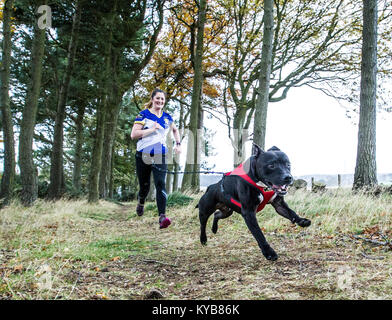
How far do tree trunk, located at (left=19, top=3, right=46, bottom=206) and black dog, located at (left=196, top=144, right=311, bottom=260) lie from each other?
778cm

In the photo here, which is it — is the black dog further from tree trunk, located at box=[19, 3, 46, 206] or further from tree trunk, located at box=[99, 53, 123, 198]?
tree trunk, located at box=[99, 53, 123, 198]

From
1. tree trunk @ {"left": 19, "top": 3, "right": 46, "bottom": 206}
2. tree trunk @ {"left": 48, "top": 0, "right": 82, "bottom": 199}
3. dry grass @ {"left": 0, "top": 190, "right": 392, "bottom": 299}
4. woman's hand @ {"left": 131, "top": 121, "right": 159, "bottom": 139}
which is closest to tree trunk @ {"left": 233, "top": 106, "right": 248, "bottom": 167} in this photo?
tree trunk @ {"left": 48, "top": 0, "right": 82, "bottom": 199}

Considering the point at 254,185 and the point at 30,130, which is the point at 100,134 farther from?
the point at 254,185

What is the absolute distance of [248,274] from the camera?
3.39m

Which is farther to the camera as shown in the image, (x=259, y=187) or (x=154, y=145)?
(x=154, y=145)

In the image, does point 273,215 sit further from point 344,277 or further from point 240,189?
point 344,277

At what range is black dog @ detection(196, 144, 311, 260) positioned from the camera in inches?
135

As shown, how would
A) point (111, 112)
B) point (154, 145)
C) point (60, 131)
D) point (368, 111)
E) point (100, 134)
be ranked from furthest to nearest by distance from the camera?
point (111, 112) < point (60, 131) < point (100, 134) < point (368, 111) < point (154, 145)

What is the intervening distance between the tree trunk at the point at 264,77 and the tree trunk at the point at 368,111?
2660 millimetres

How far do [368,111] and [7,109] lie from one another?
1007 centimetres

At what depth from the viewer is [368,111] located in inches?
341

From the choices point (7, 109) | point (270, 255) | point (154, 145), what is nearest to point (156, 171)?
point (154, 145)

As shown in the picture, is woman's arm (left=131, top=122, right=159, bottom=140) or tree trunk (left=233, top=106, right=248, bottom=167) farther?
tree trunk (left=233, top=106, right=248, bottom=167)
